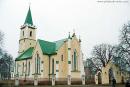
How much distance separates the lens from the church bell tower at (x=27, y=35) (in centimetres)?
5428

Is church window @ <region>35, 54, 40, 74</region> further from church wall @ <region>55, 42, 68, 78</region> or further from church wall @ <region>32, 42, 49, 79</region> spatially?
church wall @ <region>55, 42, 68, 78</region>

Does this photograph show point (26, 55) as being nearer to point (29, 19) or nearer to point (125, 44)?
point (29, 19)

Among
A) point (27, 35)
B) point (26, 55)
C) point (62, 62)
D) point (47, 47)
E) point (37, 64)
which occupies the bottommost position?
point (37, 64)

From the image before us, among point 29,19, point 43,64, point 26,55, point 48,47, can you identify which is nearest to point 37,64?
point 43,64

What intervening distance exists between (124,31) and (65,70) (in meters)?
15.6

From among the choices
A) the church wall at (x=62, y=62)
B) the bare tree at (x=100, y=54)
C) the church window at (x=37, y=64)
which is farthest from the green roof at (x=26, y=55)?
the bare tree at (x=100, y=54)

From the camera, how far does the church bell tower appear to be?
5428cm

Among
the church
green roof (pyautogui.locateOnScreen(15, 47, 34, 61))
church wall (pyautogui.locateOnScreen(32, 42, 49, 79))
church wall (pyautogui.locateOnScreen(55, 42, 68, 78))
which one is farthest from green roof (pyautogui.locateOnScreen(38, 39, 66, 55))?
green roof (pyautogui.locateOnScreen(15, 47, 34, 61))

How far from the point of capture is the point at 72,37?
46.9 meters

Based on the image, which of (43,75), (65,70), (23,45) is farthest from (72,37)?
(23,45)

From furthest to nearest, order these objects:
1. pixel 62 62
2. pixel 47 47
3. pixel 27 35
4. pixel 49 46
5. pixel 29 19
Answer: pixel 29 19 < pixel 27 35 < pixel 49 46 < pixel 47 47 < pixel 62 62

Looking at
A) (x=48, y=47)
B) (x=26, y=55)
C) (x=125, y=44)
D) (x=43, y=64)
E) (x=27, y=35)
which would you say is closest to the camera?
(x=125, y=44)

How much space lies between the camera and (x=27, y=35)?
54.3 m

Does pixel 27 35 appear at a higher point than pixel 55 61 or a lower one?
higher
